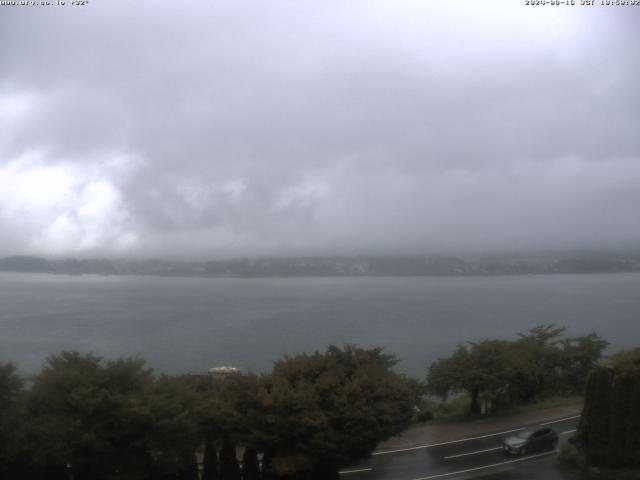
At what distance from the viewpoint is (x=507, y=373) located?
2453 centimetres

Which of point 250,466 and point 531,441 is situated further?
point 531,441

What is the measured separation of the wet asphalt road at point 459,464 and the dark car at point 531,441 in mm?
188

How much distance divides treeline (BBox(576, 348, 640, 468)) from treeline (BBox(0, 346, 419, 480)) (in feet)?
15.9

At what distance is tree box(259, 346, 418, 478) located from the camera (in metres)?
13.8

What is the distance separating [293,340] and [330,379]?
4602cm

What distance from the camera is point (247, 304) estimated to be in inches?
4112

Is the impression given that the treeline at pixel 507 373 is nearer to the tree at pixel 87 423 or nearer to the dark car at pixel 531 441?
the dark car at pixel 531 441

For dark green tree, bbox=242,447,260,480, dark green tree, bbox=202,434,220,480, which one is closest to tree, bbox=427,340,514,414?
dark green tree, bbox=242,447,260,480

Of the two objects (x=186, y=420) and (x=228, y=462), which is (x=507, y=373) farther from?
(x=186, y=420)

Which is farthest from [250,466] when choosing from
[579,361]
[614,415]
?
[579,361]

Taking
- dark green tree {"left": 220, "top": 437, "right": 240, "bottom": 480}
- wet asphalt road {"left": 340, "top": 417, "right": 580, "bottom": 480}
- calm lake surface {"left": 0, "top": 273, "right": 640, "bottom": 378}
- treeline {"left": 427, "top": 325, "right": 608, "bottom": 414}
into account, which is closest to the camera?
dark green tree {"left": 220, "top": 437, "right": 240, "bottom": 480}

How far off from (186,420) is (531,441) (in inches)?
440

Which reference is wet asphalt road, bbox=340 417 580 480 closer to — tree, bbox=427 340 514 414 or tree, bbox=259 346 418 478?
tree, bbox=259 346 418 478

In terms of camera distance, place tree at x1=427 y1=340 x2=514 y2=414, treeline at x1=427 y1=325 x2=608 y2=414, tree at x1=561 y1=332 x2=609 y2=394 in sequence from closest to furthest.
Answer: tree at x1=427 y1=340 x2=514 y2=414
treeline at x1=427 y1=325 x2=608 y2=414
tree at x1=561 y1=332 x2=609 y2=394
